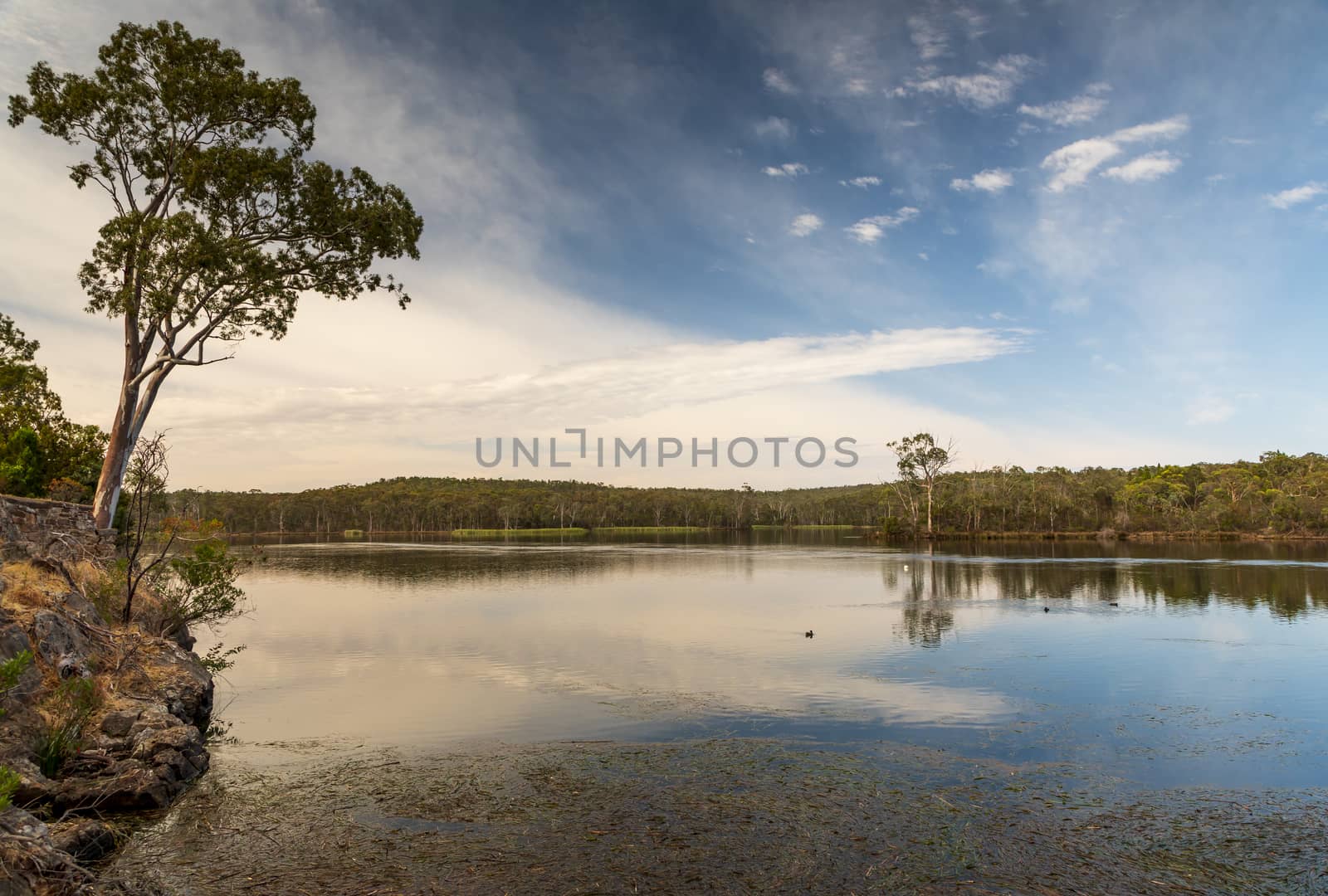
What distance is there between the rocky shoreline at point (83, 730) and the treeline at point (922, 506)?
2651cm

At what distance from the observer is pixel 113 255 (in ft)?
63.6

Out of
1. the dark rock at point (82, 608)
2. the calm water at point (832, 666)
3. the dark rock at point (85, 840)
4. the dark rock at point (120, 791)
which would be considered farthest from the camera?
the calm water at point (832, 666)

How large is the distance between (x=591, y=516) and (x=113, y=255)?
151 meters

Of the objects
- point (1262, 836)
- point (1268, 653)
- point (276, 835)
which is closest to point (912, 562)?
point (1268, 653)

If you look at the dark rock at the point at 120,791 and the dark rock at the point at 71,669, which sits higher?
the dark rock at the point at 71,669

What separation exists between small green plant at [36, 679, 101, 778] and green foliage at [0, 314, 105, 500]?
2272 centimetres

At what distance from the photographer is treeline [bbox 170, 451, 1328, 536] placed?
3841 inches

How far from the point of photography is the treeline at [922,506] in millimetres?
97562

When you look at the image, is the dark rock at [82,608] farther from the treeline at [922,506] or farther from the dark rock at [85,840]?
the treeline at [922,506]

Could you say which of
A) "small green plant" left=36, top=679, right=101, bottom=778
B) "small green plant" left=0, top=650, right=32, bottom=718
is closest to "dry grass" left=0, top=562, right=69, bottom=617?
"small green plant" left=36, top=679, right=101, bottom=778

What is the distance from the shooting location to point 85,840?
25.6ft

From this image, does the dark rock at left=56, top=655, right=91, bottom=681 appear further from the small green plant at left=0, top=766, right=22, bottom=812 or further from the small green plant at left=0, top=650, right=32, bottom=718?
the small green plant at left=0, top=766, right=22, bottom=812

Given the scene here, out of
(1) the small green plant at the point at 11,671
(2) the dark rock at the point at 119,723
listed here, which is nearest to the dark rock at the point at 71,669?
(2) the dark rock at the point at 119,723

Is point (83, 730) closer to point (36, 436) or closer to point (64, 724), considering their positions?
point (64, 724)
